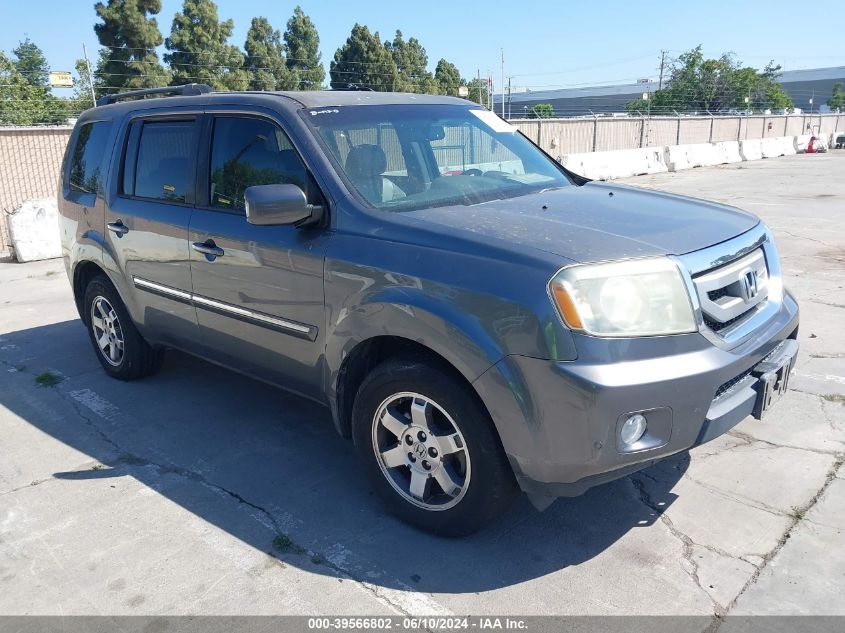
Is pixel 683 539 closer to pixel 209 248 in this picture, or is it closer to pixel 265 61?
pixel 209 248

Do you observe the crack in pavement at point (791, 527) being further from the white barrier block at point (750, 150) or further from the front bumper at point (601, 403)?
the white barrier block at point (750, 150)

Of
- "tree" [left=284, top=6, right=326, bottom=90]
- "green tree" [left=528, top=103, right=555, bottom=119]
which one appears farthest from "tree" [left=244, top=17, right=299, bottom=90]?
"green tree" [left=528, top=103, right=555, bottom=119]

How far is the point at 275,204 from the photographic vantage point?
3.22 metres

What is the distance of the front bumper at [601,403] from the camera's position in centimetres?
260

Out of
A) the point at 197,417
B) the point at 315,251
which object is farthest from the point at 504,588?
the point at 197,417

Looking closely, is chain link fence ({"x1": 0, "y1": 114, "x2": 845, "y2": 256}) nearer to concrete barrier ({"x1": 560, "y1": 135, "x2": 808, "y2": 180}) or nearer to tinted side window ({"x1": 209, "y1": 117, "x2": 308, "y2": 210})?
concrete barrier ({"x1": 560, "y1": 135, "x2": 808, "y2": 180})

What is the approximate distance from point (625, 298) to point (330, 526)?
1.75 metres

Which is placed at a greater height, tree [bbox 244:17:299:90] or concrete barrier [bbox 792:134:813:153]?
tree [bbox 244:17:299:90]

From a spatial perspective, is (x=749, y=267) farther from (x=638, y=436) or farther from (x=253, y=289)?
(x=253, y=289)

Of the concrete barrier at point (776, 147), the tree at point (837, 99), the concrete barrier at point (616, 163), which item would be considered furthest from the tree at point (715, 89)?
the concrete barrier at point (616, 163)

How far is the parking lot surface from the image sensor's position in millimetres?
2865

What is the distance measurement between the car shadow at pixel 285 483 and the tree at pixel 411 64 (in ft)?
158

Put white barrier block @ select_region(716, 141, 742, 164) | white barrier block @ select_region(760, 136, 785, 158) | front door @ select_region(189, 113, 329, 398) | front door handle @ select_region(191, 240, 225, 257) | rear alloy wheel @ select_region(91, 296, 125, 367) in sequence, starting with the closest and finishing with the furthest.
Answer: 1. front door @ select_region(189, 113, 329, 398)
2. front door handle @ select_region(191, 240, 225, 257)
3. rear alloy wheel @ select_region(91, 296, 125, 367)
4. white barrier block @ select_region(716, 141, 742, 164)
5. white barrier block @ select_region(760, 136, 785, 158)

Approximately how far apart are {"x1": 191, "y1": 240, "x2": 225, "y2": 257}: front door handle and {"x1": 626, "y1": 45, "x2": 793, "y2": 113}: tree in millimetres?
63432
